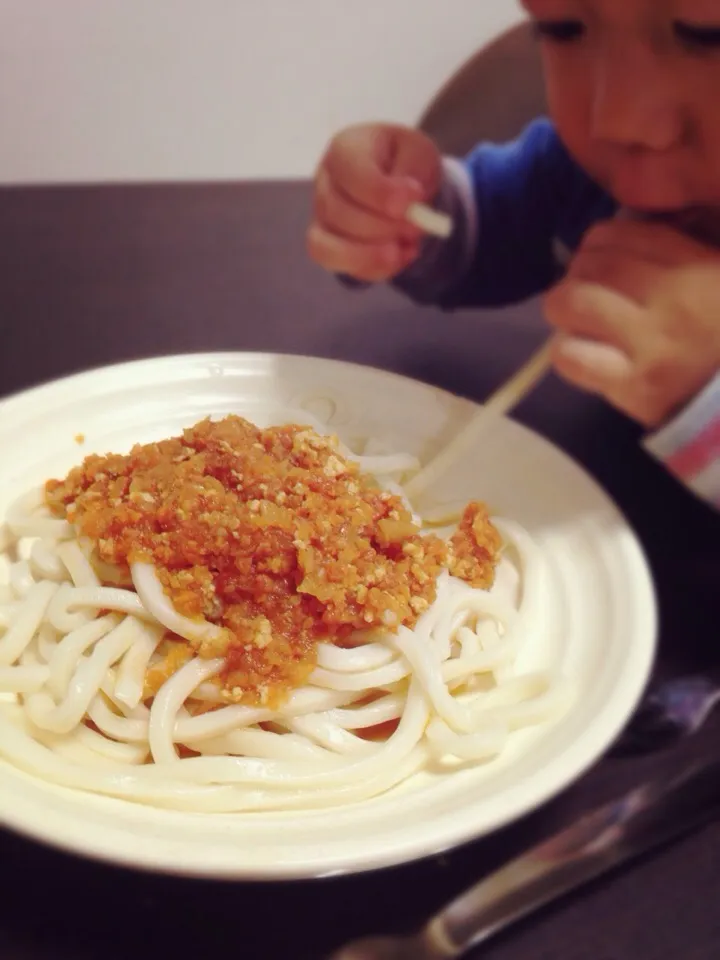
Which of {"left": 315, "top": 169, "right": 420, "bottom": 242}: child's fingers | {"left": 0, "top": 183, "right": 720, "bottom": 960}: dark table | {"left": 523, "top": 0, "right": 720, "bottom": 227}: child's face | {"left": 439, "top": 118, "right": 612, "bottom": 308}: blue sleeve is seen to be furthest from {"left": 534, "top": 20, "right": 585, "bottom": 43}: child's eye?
{"left": 439, "top": 118, "right": 612, "bottom": 308}: blue sleeve

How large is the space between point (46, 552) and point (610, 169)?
763 mm

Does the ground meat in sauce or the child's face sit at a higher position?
the child's face

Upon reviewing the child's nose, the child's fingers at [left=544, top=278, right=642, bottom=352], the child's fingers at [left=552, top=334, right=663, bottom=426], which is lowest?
the child's fingers at [left=552, top=334, right=663, bottom=426]

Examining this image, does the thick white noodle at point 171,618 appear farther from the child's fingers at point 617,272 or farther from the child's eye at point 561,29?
the child's eye at point 561,29

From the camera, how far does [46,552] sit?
0.89 metres

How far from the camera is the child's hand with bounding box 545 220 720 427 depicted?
35.6 inches

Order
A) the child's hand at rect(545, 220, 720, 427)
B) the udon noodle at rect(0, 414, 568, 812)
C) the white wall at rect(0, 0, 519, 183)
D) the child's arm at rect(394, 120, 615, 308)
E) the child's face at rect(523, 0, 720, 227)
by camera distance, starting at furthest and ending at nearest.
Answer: the white wall at rect(0, 0, 519, 183) → the child's arm at rect(394, 120, 615, 308) → the child's hand at rect(545, 220, 720, 427) → the child's face at rect(523, 0, 720, 227) → the udon noodle at rect(0, 414, 568, 812)

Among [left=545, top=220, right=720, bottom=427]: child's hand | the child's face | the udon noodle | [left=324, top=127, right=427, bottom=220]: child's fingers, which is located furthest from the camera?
[left=324, top=127, right=427, bottom=220]: child's fingers

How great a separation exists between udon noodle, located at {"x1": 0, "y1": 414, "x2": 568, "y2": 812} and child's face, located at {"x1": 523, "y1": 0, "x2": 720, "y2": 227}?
0.46m

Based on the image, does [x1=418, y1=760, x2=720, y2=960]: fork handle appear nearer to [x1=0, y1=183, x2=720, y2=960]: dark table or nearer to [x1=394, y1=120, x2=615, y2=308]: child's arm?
[x1=0, y1=183, x2=720, y2=960]: dark table

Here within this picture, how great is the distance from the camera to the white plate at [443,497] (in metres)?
0.57

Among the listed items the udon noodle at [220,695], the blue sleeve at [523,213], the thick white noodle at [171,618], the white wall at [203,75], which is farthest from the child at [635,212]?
the white wall at [203,75]

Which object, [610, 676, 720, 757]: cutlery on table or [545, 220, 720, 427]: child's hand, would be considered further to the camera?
[545, 220, 720, 427]: child's hand

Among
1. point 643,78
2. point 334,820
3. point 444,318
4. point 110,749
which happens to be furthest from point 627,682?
point 444,318
